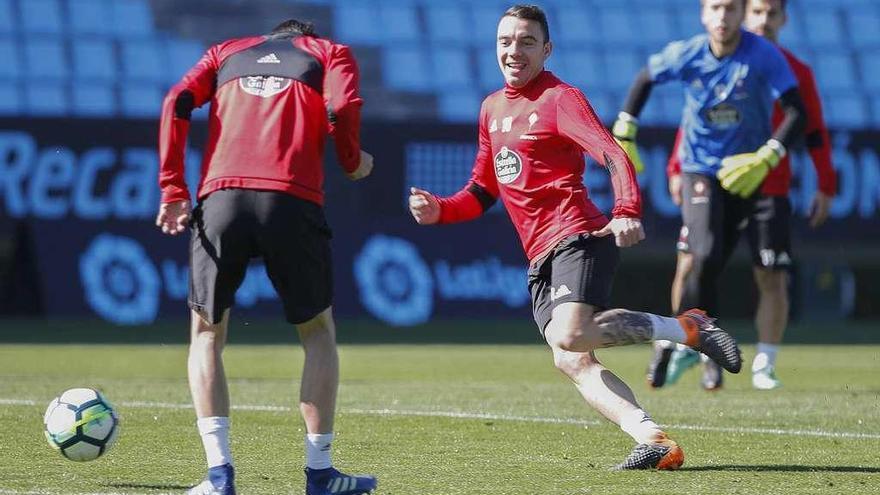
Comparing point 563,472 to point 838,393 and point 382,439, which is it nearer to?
point 382,439

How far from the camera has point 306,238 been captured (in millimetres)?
6359

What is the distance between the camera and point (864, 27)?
2533 centimetres

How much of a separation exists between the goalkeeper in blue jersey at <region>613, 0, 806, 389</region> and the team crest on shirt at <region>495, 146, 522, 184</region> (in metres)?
3.31

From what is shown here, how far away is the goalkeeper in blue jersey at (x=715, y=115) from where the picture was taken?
11016 mm

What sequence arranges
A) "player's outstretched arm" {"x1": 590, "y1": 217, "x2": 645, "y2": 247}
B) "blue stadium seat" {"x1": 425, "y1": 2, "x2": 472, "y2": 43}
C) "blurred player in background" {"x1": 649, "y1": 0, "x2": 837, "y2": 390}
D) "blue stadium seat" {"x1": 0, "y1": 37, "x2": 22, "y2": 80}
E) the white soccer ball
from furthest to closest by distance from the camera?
"blue stadium seat" {"x1": 425, "y1": 2, "x2": 472, "y2": 43}, "blue stadium seat" {"x1": 0, "y1": 37, "x2": 22, "y2": 80}, "blurred player in background" {"x1": 649, "y1": 0, "x2": 837, "y2": 390}, the white soccer ball, "player's outstretched arm" {"x1": 590, "y1": 217, "x2": 645, "y2": 247}

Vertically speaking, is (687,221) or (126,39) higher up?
(126,39)

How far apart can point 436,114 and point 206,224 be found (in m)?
16.6

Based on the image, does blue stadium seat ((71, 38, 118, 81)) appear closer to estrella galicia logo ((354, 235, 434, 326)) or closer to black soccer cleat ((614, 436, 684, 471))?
estrella galicia logo ((354, 235, 434, 326))

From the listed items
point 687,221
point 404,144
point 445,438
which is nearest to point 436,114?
point 404,144

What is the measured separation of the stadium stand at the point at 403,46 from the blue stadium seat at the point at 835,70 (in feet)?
0.06

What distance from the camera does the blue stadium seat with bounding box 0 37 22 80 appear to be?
71.5 feet

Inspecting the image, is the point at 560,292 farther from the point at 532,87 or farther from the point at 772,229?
the point at 772,229

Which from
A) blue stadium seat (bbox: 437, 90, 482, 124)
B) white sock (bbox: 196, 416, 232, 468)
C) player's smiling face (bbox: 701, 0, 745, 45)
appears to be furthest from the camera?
blue stadium seat (bbox: 437, 90, 482, 124)

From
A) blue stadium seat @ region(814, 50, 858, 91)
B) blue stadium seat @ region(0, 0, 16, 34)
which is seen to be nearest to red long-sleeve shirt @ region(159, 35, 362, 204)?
blue stadium seat @ region(0, 0, 16, 34)
